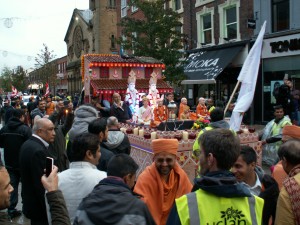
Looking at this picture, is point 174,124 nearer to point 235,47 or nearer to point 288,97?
point 288,97

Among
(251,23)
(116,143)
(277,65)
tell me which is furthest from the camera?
(251,23)

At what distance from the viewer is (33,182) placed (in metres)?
4.00

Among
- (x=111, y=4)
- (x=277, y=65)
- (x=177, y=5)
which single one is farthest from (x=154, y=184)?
(x=111, y=4)

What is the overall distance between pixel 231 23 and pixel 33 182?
59.4 ft

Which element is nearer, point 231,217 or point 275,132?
point 231,217

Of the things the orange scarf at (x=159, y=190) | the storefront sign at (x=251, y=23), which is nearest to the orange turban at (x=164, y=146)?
the orange scarf at (x=159, y=190)

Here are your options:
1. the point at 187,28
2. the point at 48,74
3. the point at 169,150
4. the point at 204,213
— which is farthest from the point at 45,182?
the point at 48,74

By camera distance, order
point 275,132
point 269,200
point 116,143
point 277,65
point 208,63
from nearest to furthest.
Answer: point 269,200, point 116,143, point 275,132, point 277,65, point 208,63

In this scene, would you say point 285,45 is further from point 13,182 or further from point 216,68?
point 13,182

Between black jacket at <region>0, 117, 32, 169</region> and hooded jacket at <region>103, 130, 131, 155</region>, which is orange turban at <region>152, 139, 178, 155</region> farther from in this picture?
black jacket at <region>0, 117, 32, 169</region>

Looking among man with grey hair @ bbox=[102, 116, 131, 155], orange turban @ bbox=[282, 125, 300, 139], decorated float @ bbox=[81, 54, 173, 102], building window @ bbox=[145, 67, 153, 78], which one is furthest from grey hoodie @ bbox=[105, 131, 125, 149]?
building window @ bbox=[145, 67, 153, 78]

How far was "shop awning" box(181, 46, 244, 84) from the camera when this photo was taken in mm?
19391

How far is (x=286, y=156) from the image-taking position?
3.28 m

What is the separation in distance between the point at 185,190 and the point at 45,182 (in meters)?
1.73
